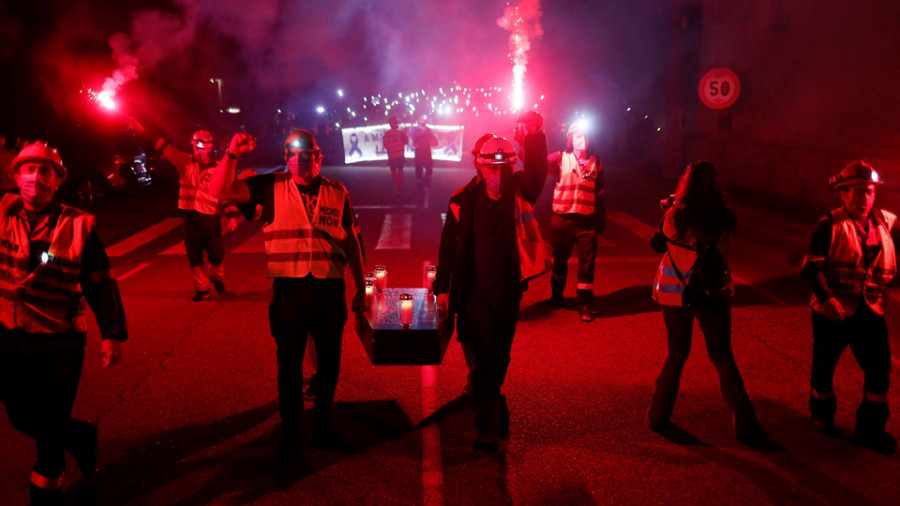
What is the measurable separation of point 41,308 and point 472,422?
2830mm

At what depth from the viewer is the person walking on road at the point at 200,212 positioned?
327 inches

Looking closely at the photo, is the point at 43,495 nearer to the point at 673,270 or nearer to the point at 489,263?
the point at 489,263

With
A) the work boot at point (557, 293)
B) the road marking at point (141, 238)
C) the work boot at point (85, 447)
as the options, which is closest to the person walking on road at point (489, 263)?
the work boot at point (85, 447)

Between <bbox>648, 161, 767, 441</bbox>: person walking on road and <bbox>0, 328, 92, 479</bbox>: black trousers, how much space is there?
139 inches

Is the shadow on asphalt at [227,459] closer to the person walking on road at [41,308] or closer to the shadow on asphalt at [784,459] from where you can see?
the person walking on road at [41,308]

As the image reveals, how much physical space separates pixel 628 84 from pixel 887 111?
2599cm

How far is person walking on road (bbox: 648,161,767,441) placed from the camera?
4926 mm

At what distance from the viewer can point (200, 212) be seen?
27.8 feet

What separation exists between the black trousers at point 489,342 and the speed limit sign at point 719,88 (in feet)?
43.5

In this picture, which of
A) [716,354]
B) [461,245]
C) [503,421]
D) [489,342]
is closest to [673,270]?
[716,354]

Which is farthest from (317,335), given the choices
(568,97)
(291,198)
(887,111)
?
(568,97)

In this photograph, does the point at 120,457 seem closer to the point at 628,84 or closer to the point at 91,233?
the point at 91,233

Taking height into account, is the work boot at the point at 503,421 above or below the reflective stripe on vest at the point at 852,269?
below

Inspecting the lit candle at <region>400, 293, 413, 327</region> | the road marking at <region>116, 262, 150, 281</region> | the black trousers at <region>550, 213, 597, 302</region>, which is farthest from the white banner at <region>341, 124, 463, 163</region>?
the lit candle at <region>400, 293, 413, 327</region>
